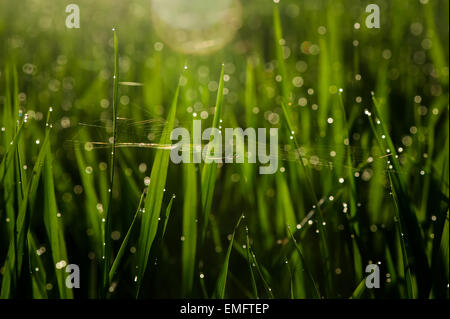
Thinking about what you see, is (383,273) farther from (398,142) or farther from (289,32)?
(289,32)

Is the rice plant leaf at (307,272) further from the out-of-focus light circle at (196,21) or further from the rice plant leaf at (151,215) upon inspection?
the out-of-focus light circle at (196,21)

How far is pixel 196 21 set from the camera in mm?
1853

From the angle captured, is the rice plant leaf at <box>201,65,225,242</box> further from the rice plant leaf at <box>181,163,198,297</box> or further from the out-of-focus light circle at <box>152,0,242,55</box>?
the out-of-focus light circle at <box>152,0,242,55</box>

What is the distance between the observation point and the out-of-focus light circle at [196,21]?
1783 mm

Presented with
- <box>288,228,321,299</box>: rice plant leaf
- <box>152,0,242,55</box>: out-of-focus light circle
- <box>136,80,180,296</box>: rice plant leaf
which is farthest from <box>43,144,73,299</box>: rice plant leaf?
<box>152,0,242,55</box>: out-of-focus light circle

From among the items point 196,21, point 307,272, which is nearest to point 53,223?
point 307,272

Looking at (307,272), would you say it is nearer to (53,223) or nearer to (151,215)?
(151,215)

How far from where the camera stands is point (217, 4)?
5.99 feet

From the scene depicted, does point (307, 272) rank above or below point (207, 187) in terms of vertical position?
below

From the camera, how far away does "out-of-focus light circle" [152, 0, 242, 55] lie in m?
1.78

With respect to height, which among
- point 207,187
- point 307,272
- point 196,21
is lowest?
point 307,272

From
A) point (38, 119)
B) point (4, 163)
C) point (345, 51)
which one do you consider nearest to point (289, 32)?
point (345, 51)

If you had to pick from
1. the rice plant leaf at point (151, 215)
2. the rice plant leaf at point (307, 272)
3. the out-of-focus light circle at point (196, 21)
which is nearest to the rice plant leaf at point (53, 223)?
the rice plant leaf at point (151, 215)
